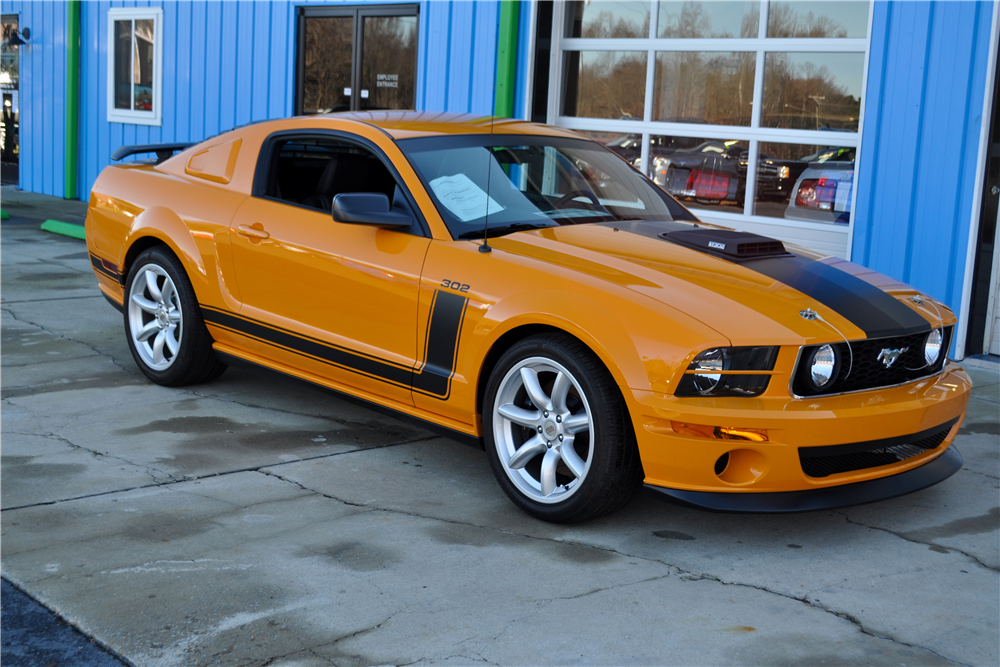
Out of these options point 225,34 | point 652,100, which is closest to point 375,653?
point 652,100

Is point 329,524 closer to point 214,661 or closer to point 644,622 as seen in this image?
point 214,661

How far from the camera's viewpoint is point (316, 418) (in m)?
5.15

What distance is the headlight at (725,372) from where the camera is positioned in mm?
3434

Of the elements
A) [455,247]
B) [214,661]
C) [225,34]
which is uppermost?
[225,34]

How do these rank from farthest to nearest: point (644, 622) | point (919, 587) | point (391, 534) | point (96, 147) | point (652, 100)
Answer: point (96, 147) → point (652, 100) → point (391, 534) → point (919, 587) → point (644, 622)

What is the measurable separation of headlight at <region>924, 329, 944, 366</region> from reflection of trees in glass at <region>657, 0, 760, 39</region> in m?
4.71

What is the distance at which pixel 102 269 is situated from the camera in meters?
5.90

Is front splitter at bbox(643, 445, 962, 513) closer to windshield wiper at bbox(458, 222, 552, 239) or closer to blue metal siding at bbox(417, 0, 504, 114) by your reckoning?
windshield wiper at bbox(458, 222, 552, 239)

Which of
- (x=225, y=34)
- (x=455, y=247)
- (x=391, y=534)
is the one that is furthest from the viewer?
(x=225, y=34)

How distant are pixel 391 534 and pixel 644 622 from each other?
3.41ft

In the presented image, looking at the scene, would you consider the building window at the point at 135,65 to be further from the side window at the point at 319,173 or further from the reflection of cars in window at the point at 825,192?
the side window at the point at 319,173

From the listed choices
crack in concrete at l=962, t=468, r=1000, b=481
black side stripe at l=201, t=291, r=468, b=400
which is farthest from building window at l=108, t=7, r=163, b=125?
crack in concrete at l=962, t=468, r=1000, b=481

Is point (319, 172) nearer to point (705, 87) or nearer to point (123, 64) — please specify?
point (705, 87)

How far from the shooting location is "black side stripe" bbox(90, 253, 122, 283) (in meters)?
5.74
